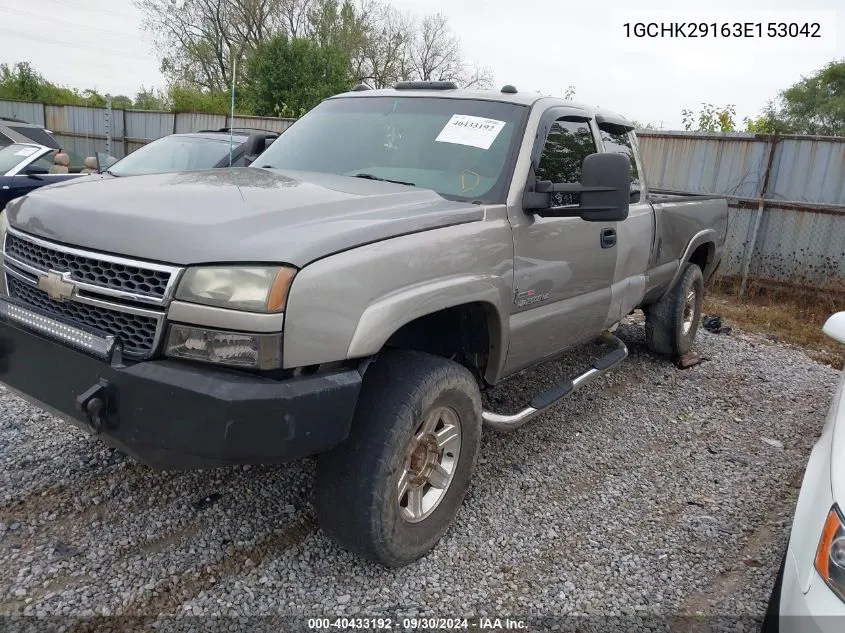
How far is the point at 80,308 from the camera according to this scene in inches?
91.7

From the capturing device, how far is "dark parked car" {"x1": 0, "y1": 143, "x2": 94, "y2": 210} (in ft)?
23.1

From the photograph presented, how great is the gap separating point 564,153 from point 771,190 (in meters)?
6.64

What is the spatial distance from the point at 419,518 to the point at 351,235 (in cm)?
126

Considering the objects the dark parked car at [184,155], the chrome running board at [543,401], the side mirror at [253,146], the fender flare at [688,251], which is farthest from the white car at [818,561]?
the dark parked car at [184,155]

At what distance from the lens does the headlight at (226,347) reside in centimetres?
206

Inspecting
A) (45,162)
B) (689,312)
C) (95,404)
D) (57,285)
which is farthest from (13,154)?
(689,312)

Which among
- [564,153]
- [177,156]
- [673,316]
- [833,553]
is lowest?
[673,316]

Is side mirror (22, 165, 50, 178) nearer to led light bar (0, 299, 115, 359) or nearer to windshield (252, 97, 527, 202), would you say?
windshield (252, 97, 527, 202)

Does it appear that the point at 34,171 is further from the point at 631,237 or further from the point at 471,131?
the point at 631,237

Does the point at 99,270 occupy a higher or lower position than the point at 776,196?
lower

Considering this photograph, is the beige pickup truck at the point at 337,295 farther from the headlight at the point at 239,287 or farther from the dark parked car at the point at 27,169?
the dark parked car at the point at 27,169

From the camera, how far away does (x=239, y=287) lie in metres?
2.06

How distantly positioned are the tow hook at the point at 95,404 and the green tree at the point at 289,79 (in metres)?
14.5

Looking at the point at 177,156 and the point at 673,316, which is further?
the point at 177,156
